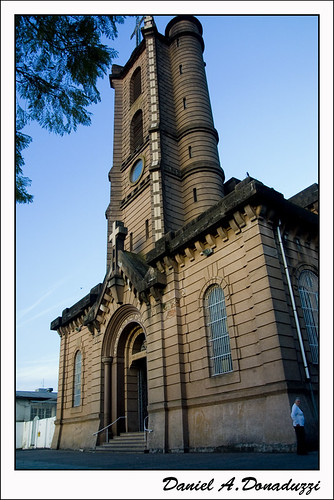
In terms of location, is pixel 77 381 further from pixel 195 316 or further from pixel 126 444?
pixel 195 316

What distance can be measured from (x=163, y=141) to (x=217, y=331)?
1566 cm

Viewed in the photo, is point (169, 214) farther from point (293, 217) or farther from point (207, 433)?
point (207, 433)

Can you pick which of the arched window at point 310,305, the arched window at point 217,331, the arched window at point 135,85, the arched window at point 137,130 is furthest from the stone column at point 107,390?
the arched window at point 135,85

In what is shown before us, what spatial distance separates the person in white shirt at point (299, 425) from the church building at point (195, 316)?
624 millimetres

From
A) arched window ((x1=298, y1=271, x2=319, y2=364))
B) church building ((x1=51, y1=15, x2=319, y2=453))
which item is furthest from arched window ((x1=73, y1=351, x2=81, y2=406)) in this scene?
arched window ((x1=298, y1=271, x2=319, y2=364))

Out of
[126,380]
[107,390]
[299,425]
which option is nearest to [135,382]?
[126,380]

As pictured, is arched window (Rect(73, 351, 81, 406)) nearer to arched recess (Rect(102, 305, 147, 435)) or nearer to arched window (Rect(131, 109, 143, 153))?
arched recess (Rect(102, 305, 147, 435))

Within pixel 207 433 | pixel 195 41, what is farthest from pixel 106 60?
pixel 195 41

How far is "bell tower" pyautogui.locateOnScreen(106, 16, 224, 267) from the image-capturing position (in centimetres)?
2448

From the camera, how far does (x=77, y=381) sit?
24422 millimetres

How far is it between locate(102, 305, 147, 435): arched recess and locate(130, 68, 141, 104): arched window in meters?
20.3

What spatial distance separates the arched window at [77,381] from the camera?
23844 mm

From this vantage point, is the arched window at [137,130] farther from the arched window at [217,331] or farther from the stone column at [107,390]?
the arched window at [217,331]

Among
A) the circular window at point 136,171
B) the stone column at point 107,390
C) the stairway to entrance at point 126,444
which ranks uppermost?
the circular window at point 136,171
